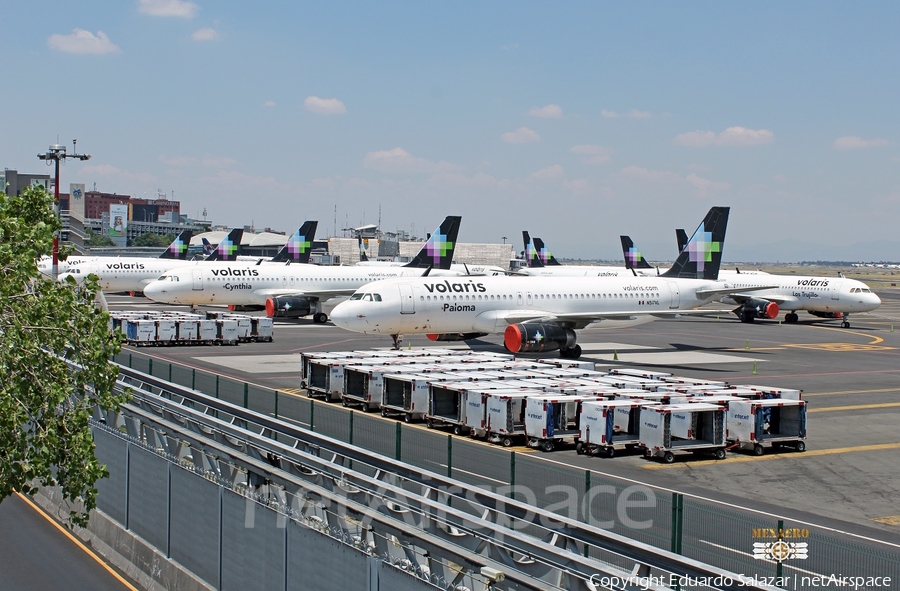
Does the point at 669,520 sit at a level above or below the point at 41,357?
below

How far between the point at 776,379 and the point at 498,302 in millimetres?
16054

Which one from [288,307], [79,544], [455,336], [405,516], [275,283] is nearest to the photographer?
[405,516]

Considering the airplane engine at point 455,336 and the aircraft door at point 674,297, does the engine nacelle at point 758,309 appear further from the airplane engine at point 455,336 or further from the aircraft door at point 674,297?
the airplane engine at point 455,336

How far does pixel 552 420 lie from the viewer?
27594 mm

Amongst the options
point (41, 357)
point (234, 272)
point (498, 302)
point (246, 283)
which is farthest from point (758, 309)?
point (41, 357)

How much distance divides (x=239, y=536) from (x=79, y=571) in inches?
213

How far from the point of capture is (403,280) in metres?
49.7

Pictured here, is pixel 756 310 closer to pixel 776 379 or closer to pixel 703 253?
pixel 703 253

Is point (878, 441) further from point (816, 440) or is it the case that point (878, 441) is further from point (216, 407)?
point (216, 407)

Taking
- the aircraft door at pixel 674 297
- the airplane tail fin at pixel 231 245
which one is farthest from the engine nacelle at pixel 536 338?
the airplane tail fin at pixel 231 245

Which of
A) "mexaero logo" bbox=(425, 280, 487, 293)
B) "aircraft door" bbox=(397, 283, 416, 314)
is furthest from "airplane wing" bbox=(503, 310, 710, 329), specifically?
"aircraft door" bbox=(397, 283, 416, 314)

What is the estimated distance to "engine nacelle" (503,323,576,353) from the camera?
48250 mm

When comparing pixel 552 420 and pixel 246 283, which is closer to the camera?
pixel 552 420

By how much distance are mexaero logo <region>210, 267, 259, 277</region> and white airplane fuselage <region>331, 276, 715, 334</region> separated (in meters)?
24.1
